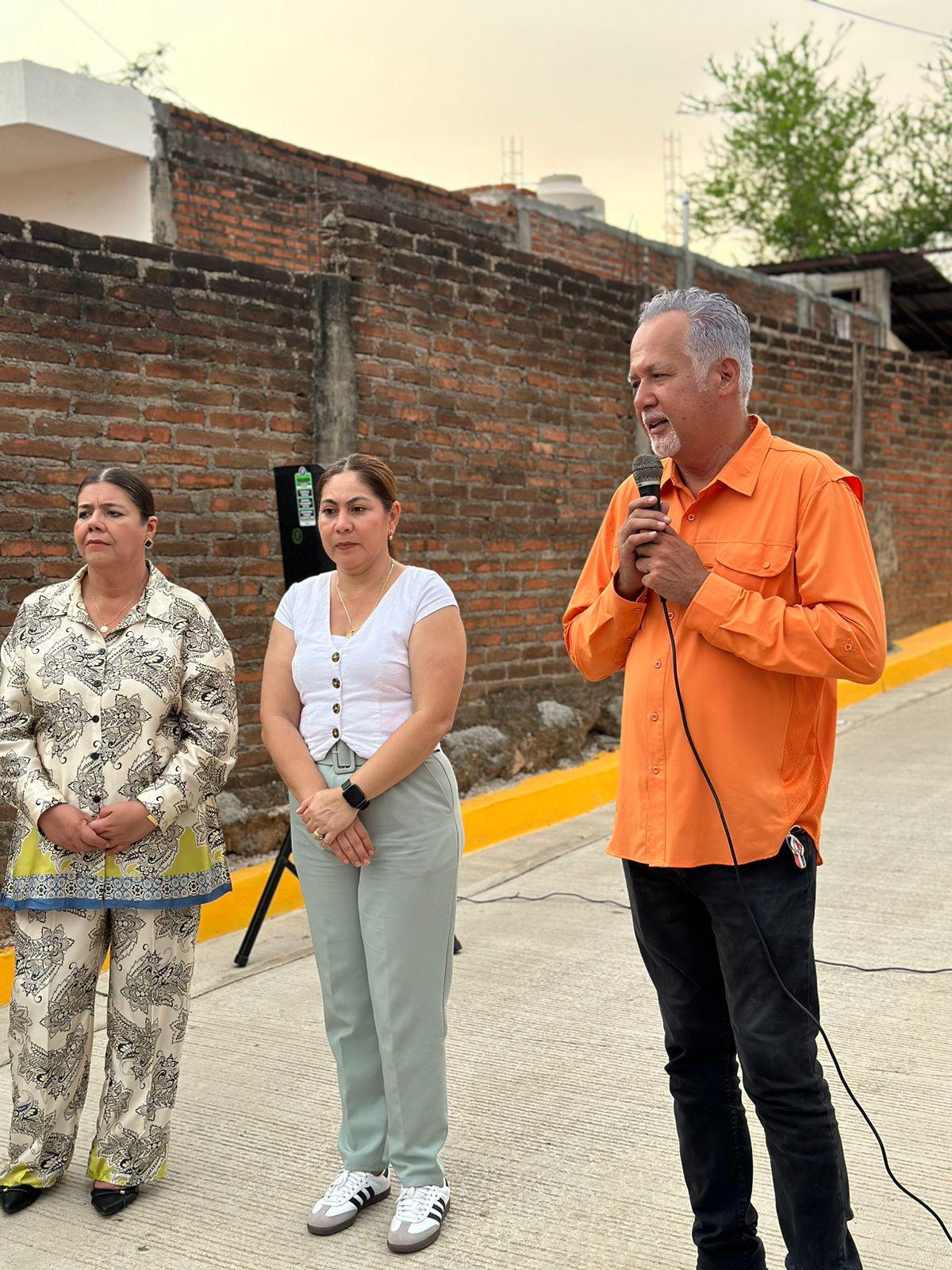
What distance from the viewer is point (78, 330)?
5.22 meters

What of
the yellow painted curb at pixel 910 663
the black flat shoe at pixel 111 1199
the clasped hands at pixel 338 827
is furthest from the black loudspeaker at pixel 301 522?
the yellow painted curb at pixel 910 663

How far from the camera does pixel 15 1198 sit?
3.32 metres

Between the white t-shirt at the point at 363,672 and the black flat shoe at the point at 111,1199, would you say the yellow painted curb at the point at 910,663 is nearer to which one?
the white t-shirt at the point at 363,672

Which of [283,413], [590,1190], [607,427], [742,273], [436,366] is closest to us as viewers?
[590,1190]

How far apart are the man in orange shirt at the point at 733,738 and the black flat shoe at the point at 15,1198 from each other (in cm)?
176

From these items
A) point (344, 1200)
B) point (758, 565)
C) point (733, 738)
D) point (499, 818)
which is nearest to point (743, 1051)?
point (733, 738)

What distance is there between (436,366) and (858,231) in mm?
25208

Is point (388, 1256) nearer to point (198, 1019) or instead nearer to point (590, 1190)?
point (590, 1190)

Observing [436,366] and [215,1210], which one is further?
[436,366]

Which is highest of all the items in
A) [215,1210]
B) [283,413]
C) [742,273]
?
[742,273]

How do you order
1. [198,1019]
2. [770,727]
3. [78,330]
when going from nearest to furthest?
[770,727], [198,1019], [78,330]

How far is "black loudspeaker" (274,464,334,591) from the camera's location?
4945 millimetres

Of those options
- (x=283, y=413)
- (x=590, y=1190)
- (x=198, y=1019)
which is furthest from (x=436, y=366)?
(x=590, y=1190)

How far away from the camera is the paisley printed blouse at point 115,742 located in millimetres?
3354
